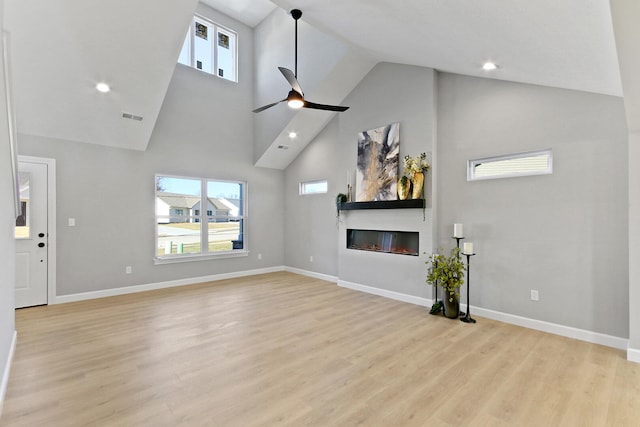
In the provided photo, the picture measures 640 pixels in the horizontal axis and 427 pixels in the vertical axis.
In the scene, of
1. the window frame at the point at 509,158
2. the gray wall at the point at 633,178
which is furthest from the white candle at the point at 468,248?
the gray wall at the point at 633,178

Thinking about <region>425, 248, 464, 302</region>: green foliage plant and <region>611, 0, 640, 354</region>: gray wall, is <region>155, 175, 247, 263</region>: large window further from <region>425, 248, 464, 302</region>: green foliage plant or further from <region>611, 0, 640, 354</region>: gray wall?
<region>611, 0, 640, 354</region>: gray wall

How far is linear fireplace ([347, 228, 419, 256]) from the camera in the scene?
4.89 meters

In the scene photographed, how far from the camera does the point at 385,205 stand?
5.07 metres

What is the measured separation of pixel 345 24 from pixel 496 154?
249 centimetres

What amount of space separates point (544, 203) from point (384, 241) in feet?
7.66

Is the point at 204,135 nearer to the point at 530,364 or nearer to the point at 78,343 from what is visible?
the point at 78,343

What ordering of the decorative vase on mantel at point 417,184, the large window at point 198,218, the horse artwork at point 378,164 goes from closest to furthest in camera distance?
the decorative vase on mantel at point 417,184 < the horse artwork at point 378,164 < the large window at point 198,218

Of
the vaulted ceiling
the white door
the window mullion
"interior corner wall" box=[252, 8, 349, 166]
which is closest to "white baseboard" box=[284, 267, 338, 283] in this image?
the window mullion

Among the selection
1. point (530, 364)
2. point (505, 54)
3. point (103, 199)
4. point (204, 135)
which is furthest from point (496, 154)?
point (103, 199)

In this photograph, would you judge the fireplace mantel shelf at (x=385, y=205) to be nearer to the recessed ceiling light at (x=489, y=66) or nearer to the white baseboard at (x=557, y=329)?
the white baseboard at (x=557, y=329)

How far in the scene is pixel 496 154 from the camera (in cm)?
402

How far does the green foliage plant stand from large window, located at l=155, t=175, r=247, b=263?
4215 millimetres

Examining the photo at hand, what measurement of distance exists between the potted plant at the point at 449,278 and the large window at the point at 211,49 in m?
5.69

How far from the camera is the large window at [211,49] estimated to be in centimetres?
632
